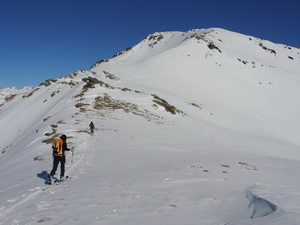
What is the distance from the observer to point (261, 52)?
99688 mm

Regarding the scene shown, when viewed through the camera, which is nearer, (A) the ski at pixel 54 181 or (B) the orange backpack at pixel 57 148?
(A) the ski at pixel 54 181

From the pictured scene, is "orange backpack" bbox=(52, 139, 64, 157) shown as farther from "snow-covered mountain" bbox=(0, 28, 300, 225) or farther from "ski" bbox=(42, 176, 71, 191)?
"snow-covered mountain" bbox=(0, 28, 300, 225)

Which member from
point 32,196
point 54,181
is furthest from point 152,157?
point 32,196

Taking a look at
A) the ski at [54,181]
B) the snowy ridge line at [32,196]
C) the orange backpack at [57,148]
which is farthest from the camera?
the orange backpack at [57,148]

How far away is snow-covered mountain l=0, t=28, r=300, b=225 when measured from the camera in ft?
21.2

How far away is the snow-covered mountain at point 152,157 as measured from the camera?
646cm

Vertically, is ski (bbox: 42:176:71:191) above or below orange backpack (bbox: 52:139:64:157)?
below

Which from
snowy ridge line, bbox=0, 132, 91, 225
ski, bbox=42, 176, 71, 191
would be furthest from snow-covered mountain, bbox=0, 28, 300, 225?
ski, bbox=42, 176, 71, 191

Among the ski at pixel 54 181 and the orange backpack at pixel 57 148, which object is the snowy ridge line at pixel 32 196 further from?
the orange backpack at pixel 57 148

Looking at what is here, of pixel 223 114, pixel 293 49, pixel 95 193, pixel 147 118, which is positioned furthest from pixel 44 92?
pixel 293 49

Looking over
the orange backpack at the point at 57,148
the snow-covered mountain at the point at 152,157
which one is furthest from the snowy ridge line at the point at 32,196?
the orange backpack at the point at 57,148

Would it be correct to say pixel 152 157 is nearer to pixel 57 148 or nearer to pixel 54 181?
pixel 57 148

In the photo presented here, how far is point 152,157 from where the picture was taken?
14.3 m

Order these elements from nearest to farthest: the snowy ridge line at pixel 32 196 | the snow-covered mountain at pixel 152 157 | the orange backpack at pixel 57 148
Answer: the snow-covered mountain at pixel 152 157 < the snowy ridge line at pixel 32 196 < the orange backpack at pixel 57 148
